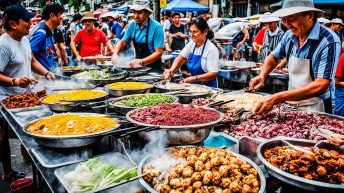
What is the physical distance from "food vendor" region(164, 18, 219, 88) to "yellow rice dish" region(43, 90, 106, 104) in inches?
44.4

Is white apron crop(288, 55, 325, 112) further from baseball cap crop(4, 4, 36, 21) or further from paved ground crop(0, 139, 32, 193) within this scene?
paved ground crop(0, 139, 32, 193)

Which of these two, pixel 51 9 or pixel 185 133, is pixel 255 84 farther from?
pixel 51 9

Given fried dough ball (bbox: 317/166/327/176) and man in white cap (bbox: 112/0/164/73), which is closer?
fried dough ball (bbox: 317/166/327/176)

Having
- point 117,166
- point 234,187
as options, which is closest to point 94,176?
point 117,166

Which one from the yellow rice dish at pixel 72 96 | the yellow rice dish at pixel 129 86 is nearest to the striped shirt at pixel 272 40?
the yellow rice dish at pixel 129 86

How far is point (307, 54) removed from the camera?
2951 mm

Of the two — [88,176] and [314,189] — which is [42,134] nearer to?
[88,176]

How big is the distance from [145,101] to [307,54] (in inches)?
66.9

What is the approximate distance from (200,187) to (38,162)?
4.09 feet

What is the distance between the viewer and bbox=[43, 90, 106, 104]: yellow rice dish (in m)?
3.24

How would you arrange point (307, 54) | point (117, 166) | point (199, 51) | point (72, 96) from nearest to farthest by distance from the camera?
point (117, 166), point (307, 54), point (72, 96), point (199, 51)

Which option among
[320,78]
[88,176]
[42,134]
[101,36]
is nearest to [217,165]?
[88,176]

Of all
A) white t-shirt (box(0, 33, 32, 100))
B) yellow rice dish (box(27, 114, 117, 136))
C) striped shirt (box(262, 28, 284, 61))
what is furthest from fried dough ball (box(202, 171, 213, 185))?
striped shirt (box(262, 28, 284, 61))

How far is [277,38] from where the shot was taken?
6.88 m
